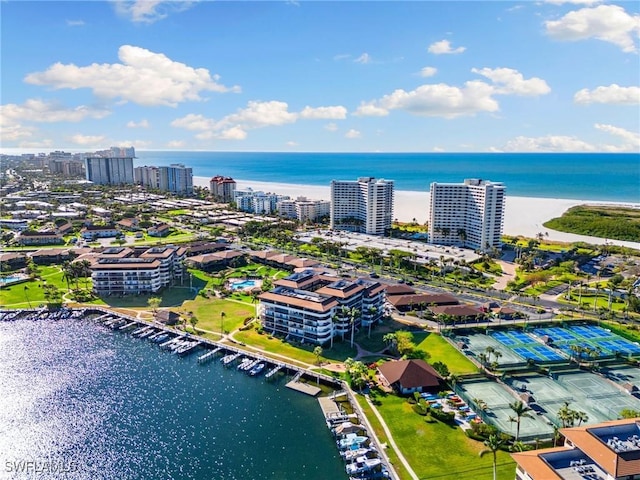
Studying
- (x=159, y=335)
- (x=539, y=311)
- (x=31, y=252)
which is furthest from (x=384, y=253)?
(x=31, y=252)

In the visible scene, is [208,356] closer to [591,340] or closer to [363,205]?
[591,340]

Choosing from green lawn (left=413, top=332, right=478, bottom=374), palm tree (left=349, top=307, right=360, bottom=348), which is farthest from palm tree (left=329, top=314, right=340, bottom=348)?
green lawn (left=413, top=332, right=478, bottom=374)

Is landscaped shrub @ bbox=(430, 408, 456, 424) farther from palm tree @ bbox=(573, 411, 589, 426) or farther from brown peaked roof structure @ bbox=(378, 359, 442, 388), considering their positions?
palm tree @ bbox=(573, 411, 589, 426)

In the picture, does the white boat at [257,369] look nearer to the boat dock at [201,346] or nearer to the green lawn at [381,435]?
the boat dock at [201,346]

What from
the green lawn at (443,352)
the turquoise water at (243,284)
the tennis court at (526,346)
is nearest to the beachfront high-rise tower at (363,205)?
the turquoise water at (243,284)

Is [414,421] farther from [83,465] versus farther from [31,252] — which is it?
[31,252]
